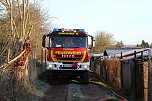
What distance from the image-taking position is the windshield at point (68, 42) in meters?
25.3

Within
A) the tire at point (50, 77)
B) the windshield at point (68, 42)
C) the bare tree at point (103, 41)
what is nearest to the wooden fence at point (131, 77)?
the windshield at point (68, 42)

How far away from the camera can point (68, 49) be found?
25.2 m

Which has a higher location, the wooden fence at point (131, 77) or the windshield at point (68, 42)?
the windshield at point (68, 42)

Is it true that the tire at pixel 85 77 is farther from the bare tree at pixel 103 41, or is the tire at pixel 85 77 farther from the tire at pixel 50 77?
the bare tree at pixel 103 41

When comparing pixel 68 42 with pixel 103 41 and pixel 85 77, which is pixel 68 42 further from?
pixel 103 41

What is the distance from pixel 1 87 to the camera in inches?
452

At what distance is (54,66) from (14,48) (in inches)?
454

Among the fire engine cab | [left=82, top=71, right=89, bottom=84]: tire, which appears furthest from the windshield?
[left=82, top=71, right=89, bottom=84]: tire

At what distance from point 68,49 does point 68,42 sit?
1.50ft

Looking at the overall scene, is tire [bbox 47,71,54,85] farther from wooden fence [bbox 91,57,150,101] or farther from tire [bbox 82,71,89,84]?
wooden fence [bbox 91,57,150,101]

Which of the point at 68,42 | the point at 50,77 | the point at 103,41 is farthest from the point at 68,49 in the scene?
the point at 103,41

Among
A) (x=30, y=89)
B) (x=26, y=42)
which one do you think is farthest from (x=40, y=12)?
(x=26, y=42)

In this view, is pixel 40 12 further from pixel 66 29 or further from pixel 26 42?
pixel 26 42

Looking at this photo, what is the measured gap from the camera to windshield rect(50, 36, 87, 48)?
25.3m
